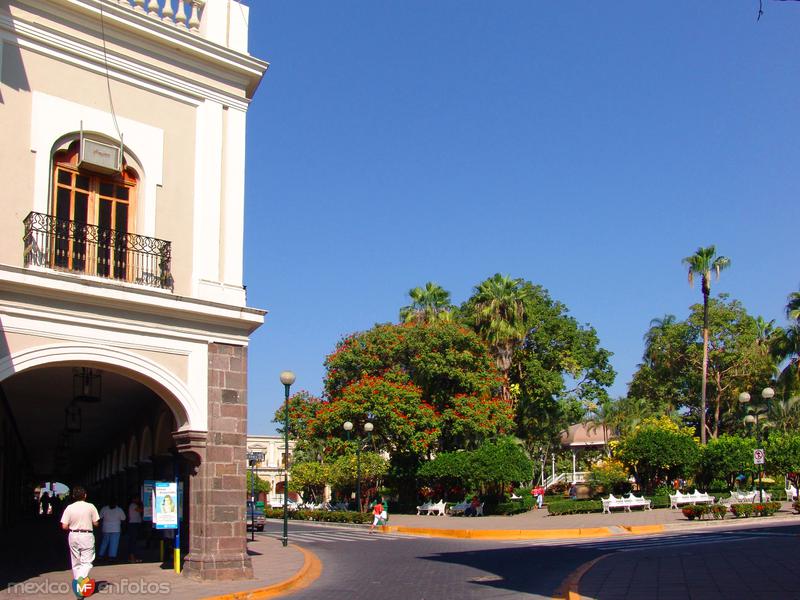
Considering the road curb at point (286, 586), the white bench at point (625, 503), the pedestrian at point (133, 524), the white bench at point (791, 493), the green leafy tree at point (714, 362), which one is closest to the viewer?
the road curb at point (286, 586)

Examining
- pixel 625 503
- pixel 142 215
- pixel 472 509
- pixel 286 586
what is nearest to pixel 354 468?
pixel 472 509

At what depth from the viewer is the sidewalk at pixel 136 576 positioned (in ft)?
40.4

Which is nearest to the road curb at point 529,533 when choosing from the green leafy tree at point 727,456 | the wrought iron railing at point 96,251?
the green leafy tree at point 727,456

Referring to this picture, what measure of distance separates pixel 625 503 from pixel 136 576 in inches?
924

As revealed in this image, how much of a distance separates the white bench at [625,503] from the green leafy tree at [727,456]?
6501 mm

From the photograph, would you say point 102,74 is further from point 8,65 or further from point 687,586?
point 687,586

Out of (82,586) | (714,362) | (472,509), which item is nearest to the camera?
(82,586)

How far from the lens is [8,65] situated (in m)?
13.2

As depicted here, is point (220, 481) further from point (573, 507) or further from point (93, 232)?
point (573, 507)

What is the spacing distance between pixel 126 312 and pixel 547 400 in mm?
39651

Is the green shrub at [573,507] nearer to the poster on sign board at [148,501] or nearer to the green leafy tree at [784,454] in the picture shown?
the green leafy tree at [784,454]

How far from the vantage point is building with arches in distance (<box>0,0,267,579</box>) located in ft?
42.9

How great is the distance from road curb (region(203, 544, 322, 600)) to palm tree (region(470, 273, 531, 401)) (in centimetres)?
3150

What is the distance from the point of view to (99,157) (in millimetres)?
13898
